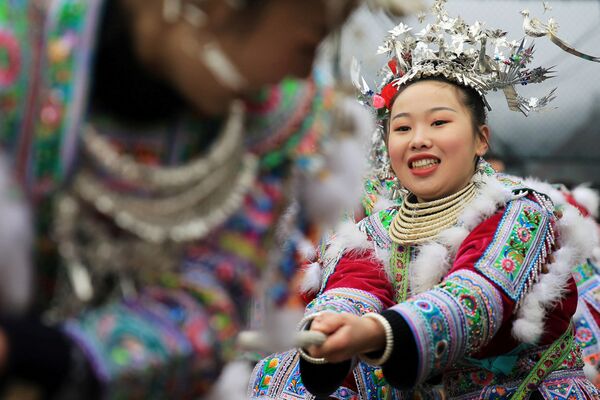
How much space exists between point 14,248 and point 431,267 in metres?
1.46

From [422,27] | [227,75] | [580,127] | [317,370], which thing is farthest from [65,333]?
[580,127]

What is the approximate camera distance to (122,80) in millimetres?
1189

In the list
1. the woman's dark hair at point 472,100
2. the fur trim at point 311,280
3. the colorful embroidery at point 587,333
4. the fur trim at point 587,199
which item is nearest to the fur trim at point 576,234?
the woman's dark hair at point 472,100

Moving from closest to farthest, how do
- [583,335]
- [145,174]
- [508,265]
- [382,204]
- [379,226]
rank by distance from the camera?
1. [145,174]
2. [508,265]
3. [379,226]
4. [382,204]
5. [583,335]

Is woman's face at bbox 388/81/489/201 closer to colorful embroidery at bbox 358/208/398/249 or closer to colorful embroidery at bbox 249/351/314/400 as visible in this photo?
colorful embroidery at bbox 358/208/398/249

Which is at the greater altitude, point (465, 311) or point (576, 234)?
point (576, 234)

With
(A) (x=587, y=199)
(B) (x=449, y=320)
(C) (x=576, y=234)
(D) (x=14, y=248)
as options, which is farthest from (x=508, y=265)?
(A) (x=587, y=199)

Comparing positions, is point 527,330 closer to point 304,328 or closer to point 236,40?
point 304,328

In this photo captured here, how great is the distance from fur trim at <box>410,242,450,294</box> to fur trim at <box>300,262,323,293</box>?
1.09 feet

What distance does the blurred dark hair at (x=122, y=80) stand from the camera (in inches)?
45.9

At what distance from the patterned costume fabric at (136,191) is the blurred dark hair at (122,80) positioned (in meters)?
0.02

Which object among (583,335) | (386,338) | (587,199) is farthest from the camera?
(587,199)

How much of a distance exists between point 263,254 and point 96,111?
34 cm

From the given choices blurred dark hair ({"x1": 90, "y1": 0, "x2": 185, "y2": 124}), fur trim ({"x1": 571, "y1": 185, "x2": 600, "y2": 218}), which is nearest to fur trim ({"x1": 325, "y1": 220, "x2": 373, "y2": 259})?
blurred dark hair ({"x1": 90, "y1": 0, "x2": 185, "y2": 124})
